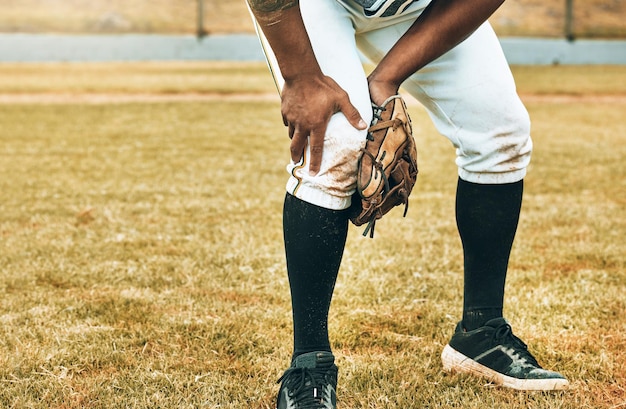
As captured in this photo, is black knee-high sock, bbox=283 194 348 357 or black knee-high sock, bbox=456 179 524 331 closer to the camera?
black knee-high sock, bbox=283 194 348 357

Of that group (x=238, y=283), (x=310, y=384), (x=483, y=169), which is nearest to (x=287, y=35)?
(x=483, y=169)

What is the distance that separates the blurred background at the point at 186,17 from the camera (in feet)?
93.1

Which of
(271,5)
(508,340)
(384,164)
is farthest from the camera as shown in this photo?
(508,340)

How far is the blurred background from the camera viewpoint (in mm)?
28375

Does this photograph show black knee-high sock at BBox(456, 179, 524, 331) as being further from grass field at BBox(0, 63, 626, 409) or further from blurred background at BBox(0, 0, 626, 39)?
blurred background at BBox(0, 0, 626, 39)

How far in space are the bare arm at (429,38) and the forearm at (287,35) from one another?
19 centimetres

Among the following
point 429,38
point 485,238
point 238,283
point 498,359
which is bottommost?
point 238,283

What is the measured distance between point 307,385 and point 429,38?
83 centimetres

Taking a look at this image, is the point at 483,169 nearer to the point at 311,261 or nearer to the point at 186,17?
the point at 311,261

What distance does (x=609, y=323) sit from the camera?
240 cm

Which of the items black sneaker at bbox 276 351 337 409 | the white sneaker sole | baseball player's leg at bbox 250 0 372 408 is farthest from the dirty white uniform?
the white sneaker sole

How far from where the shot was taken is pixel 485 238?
6.35 ft

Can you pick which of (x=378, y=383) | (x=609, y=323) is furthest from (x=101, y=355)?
(x=609, y=323)

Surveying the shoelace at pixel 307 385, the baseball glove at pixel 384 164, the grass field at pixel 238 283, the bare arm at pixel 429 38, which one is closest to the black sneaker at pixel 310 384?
the shoelace at pixel 307 385
